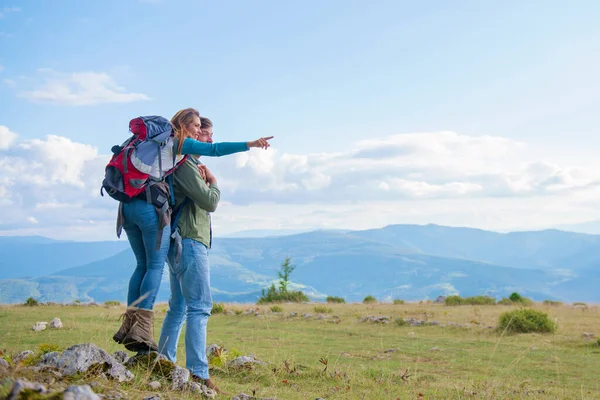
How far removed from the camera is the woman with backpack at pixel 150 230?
5.29 m

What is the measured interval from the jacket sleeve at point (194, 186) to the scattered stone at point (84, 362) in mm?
1614

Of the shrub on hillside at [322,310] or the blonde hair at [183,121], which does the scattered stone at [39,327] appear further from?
the shrub on hillside at [322,310]

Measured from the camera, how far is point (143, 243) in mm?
5578

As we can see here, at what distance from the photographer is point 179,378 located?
16.6ft

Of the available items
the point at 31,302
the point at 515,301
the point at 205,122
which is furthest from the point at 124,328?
the point at 515,301

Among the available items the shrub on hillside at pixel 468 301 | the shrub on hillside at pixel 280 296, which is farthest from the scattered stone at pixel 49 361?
the shrub on hillside at pixel 468 301

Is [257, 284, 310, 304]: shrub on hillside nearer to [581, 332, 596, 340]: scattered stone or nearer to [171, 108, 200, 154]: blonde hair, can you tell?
[581, 332, 596, 340]: scattered stone

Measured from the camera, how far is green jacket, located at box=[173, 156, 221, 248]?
537cm

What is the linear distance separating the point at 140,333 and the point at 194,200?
1.39 meters

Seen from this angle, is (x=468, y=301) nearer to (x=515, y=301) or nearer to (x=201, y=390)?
(x=515, y=301)

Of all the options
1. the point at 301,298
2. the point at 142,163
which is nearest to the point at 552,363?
the point at 142,163

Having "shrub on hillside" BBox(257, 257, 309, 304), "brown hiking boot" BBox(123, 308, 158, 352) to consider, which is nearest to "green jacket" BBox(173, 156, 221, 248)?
"brown hiking boot" BBox(123, 308, 158, 352)

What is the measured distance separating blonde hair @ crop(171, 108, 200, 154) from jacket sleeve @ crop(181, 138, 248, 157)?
11 centimetres

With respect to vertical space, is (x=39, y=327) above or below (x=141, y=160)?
below
